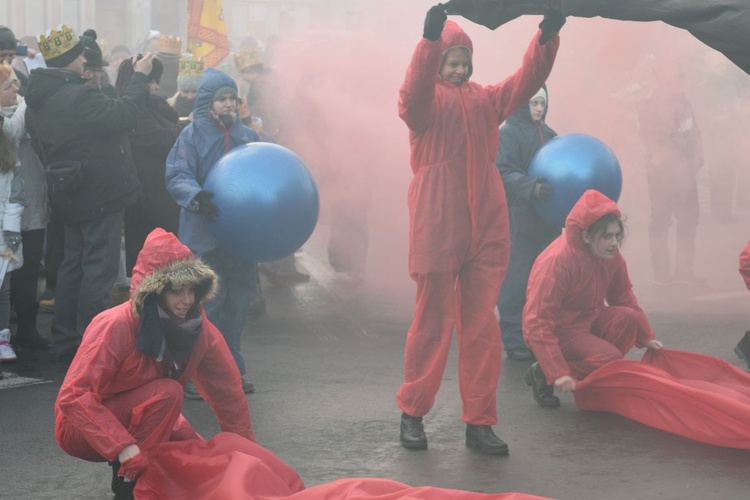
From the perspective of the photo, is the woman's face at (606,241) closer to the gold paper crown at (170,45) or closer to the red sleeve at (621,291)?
the red sleeve at (621,291)

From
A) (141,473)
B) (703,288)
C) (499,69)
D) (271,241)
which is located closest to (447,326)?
(271,241)

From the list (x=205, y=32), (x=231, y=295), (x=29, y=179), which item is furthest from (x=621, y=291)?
(x=205, y=32)

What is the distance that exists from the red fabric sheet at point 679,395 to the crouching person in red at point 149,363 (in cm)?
205

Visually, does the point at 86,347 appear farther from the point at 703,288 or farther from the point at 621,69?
the point at 621,69

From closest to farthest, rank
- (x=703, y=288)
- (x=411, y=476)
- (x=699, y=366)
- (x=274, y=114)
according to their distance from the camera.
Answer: (x=411, y=476) → (x=699, y=366) → (x=703, y=288) → (x=274, y=114)

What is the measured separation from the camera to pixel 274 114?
11.2 meters

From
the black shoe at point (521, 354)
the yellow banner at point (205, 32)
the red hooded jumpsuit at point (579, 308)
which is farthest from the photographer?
the yellow banner at point (205, 32)

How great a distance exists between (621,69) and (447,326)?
6622 mm

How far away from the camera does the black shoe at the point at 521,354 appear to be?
764cm

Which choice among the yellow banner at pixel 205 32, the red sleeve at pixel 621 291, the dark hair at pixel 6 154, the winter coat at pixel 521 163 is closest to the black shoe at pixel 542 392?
the red sleeve at pixel 621 291

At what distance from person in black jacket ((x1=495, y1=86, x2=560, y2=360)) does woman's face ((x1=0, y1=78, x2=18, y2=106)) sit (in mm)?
3018

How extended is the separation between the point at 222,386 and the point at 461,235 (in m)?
1.37

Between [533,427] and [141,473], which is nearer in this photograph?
[141,473]

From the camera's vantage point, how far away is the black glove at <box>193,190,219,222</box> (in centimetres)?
645
